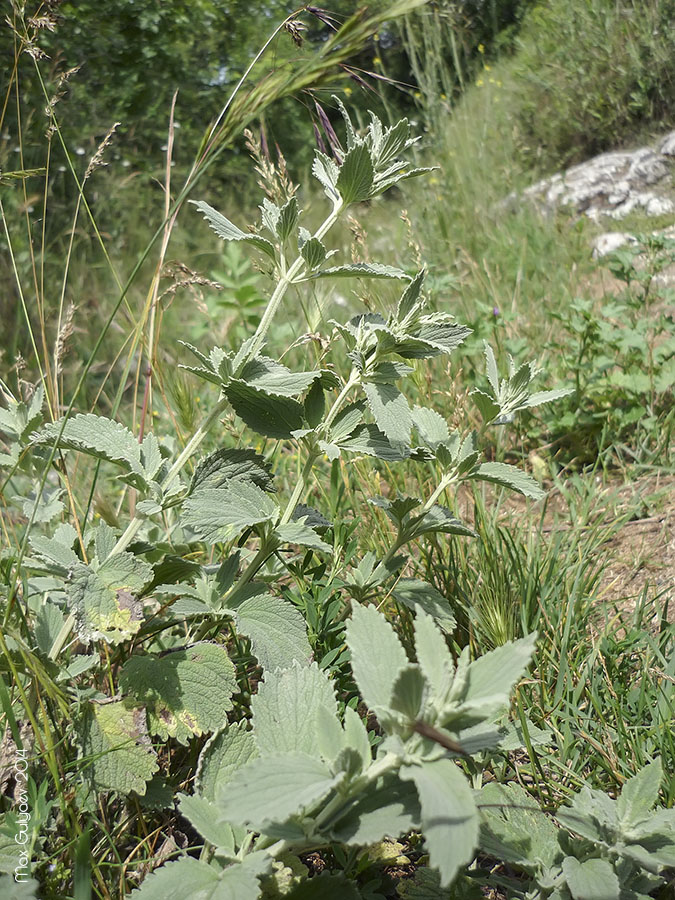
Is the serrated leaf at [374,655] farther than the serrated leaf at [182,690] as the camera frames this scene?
No

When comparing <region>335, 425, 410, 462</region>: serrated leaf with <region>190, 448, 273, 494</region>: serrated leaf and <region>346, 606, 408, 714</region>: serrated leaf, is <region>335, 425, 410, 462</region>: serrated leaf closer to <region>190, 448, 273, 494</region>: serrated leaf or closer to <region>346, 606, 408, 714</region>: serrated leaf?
<region>190, 448, 273, 494</region>: serrated leaf

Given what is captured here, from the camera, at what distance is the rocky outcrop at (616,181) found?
19.6ft

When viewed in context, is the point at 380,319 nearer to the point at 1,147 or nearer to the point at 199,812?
the point at 199,812

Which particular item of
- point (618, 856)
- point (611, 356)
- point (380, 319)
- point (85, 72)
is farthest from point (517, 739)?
point (85, 72)

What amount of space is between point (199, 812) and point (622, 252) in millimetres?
2447

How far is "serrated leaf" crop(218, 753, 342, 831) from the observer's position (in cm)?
72

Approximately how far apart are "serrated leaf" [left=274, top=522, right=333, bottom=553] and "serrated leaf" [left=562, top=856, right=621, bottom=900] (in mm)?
503

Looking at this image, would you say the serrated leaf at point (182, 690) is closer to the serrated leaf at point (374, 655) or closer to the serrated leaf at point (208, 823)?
the serrated leaf at point (208, 823)

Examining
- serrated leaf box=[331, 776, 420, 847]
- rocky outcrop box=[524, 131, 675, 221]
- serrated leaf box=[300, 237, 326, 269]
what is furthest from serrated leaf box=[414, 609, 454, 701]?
rocky outcrop box=[524, 131, 675, 221]

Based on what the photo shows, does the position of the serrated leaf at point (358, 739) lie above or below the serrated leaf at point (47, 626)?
below

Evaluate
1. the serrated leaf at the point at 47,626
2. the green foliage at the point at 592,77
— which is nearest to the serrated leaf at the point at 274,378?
the serrated leaf at the point at 47,626

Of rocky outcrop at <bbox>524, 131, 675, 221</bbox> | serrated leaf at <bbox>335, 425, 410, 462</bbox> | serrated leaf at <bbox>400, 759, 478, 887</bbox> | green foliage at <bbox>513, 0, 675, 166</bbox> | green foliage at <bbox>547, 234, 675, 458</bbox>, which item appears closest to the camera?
serrated leaf at <bbox>400, 759, 478, 887</bbox>

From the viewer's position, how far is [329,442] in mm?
1175

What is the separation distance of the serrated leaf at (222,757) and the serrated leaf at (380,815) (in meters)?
0.19
